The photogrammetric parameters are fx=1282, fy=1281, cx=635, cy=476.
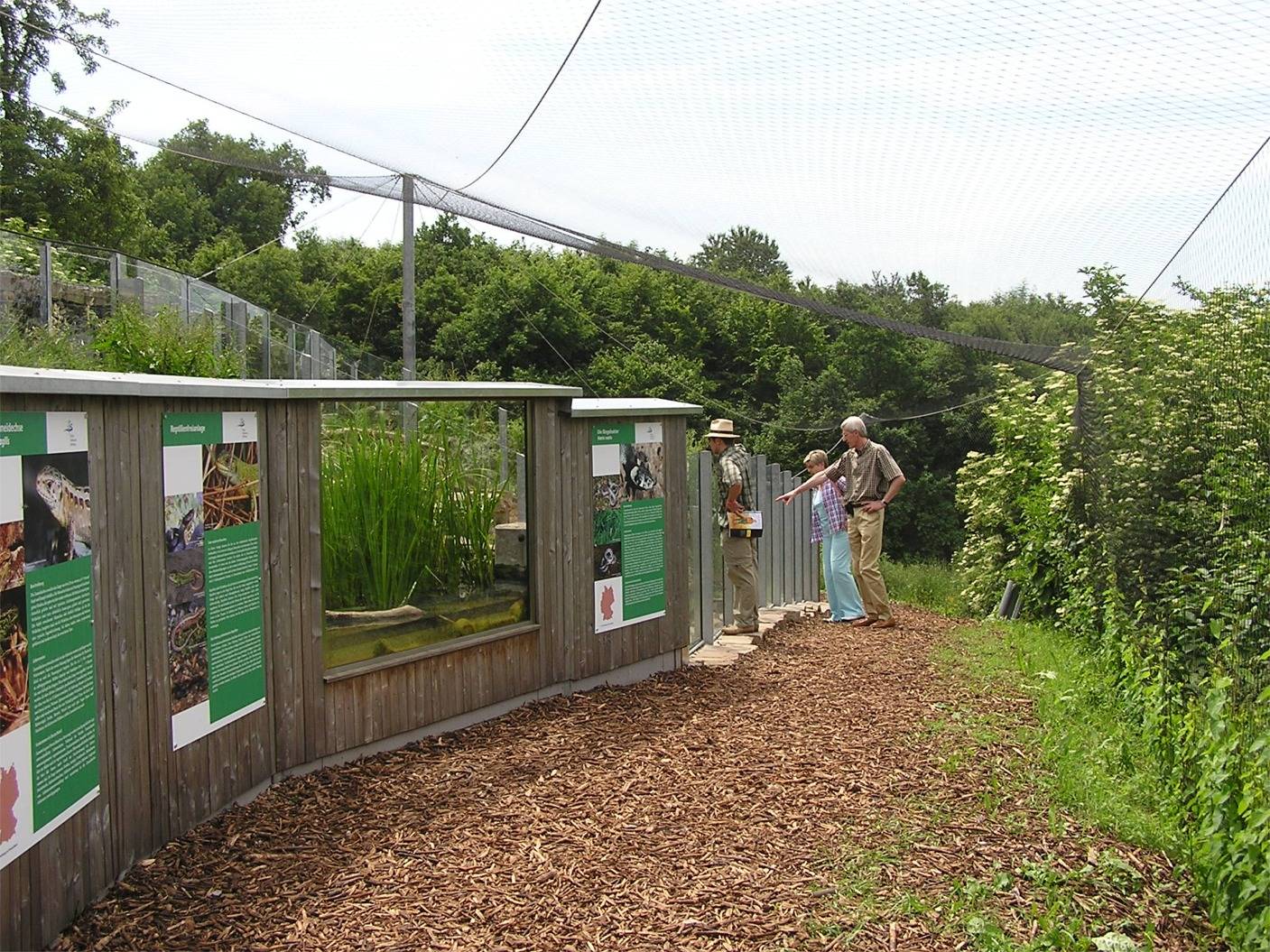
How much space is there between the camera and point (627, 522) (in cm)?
853

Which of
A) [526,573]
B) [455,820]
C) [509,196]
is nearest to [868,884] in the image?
[455,820]

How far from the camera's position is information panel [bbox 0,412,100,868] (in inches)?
147

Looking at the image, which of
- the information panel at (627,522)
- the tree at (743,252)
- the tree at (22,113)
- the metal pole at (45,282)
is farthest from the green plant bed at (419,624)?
the tree at (22,113)

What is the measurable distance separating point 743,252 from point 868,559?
5.31 meters

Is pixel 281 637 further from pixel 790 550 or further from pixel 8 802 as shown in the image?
pixel 790 550

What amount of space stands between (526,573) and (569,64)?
9.90ft

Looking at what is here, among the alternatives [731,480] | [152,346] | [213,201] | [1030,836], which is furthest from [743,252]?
[213,201]

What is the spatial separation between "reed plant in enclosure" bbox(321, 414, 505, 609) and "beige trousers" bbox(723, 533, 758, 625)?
3.48 meters

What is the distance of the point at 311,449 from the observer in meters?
6.09

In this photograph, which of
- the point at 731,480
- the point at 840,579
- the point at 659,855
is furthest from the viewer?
the point at 840,579

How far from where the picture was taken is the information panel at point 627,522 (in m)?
8.25

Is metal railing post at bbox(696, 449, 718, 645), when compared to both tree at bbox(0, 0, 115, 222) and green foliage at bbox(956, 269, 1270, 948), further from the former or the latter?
tree at bbox(0, 0, 115, 222)

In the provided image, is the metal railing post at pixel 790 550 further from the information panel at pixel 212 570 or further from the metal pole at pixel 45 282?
the metal pole at pixel 45 282

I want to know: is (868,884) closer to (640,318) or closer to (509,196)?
(509,196)
